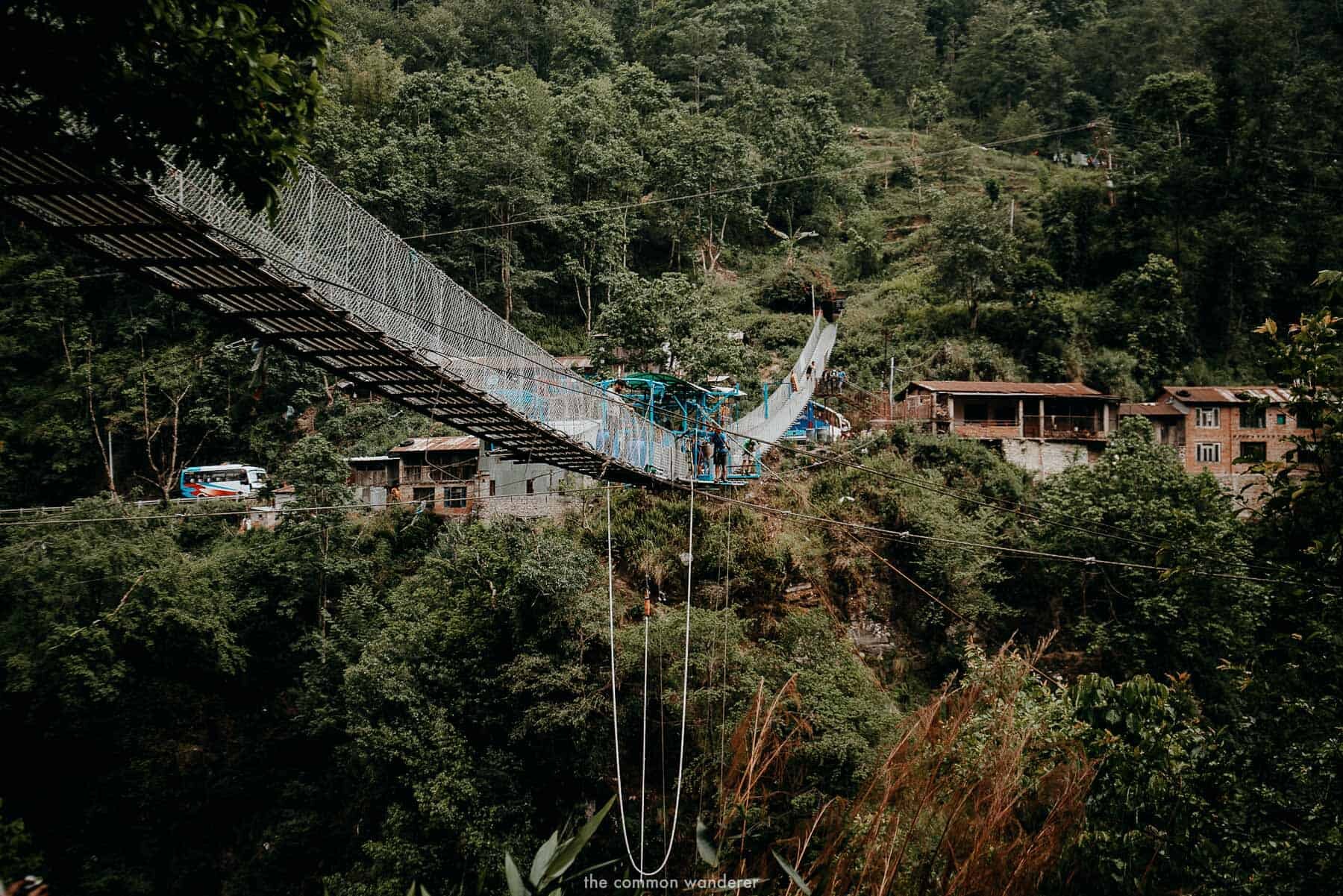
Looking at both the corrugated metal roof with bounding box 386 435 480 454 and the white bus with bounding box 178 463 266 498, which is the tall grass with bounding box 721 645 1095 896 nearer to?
the corrugated metal roof with bounding box 386 435 480 454

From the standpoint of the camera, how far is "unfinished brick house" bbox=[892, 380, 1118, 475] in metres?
16.7

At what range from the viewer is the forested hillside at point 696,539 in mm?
3773

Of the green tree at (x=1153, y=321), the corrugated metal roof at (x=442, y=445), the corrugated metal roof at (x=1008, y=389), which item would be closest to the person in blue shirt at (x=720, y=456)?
the corrugated metal roof at (x=442, y=445)

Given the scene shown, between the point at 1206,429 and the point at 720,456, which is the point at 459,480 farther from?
the point at 1206,429

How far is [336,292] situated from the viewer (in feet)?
15.0

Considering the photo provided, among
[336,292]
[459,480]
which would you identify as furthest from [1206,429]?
[336,292]

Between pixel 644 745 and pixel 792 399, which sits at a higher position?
pixel 792 399

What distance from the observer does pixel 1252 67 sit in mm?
21219

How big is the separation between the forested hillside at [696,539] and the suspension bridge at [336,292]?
27 cm

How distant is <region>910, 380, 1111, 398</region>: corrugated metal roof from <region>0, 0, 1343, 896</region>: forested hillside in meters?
0.88

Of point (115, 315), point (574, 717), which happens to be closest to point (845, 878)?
point (574, 717)

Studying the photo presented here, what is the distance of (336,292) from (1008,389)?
14.5 m

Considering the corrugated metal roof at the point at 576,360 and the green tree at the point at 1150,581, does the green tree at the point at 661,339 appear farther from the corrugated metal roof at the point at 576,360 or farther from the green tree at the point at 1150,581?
the green tree at the point at 1150,581

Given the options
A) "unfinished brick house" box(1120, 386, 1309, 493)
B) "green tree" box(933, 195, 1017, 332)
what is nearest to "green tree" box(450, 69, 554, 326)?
"green tree" box(933, 195, 1017, 332)
